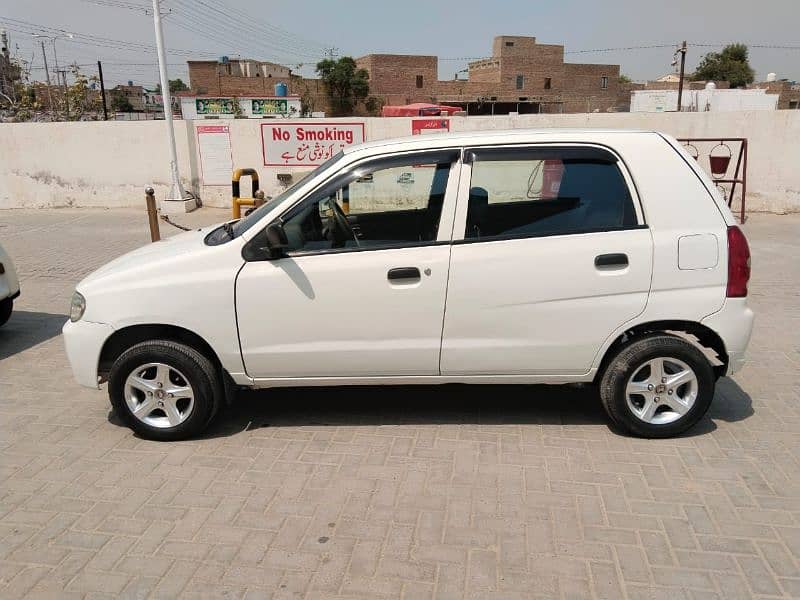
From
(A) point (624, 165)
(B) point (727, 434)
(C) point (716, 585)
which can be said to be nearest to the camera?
(C) point (716, 585)

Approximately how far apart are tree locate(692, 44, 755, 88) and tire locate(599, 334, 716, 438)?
274 feet

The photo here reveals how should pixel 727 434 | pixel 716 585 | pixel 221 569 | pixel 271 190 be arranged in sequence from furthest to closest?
1. pixel 271 190
2. pixel 727 434
3. pixel 221 569
4. pixel 716 585

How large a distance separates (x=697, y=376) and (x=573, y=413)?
874 millimetres

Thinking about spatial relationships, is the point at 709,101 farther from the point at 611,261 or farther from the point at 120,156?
the point at 611,261

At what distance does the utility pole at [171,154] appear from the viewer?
13328 mm

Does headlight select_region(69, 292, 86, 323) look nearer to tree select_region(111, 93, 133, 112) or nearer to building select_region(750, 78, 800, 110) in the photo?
building select_region(750, 78, 800, 110)

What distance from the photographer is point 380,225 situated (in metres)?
3.99

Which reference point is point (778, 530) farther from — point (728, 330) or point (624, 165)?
point (624, 165)

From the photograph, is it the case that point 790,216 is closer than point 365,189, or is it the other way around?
point 365,189

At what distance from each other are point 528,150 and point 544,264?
72cm

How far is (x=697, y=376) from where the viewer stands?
370 cm

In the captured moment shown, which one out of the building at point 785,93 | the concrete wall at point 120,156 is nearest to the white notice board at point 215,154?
the concrete wall at point 120,156

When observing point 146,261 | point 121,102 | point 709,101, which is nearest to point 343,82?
point 121,102

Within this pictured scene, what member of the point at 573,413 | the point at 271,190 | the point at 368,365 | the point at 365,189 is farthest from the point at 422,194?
the point at 271,190
